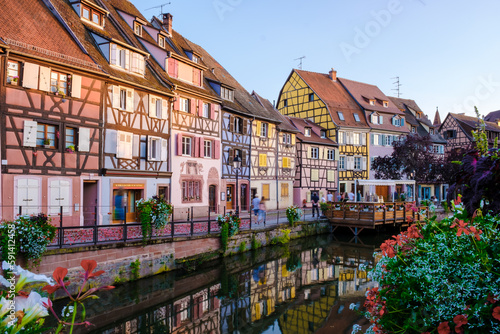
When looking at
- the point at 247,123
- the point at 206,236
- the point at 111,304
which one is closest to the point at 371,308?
the point at 111,304

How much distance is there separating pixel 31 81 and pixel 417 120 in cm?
4527

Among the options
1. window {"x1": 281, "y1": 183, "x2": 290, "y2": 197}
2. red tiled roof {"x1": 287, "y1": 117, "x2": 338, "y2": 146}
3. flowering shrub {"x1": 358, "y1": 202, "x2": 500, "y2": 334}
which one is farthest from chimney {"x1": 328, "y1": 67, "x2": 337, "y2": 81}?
flowering shrub {"x1": 358, "y1": 202, "x2": 500, "y2": 334}

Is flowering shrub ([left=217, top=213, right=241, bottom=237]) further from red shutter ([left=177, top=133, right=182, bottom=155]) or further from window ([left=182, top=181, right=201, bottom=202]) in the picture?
red shutter ([left=177, top=133, right=182, bottom=155])

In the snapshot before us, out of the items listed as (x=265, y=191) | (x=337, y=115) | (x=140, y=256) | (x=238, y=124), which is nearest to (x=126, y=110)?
(x=140, y=256)

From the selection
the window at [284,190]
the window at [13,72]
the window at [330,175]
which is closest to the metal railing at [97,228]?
the window at [13,72]

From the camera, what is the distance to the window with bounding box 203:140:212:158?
80.7ft

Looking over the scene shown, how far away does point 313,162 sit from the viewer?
37000 millimetres

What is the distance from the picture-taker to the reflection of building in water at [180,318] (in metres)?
10.2

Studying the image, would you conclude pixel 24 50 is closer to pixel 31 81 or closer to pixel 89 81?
pixel 31 81

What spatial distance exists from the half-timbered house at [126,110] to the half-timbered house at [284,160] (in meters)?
12.8

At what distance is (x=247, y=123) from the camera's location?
28.7 meters

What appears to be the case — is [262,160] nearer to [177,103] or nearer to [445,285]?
[177,103]

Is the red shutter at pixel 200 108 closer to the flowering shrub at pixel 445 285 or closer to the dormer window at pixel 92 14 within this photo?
the dormer window at pixel 92 14

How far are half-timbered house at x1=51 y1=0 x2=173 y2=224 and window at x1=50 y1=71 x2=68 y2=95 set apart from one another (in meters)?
1.79
